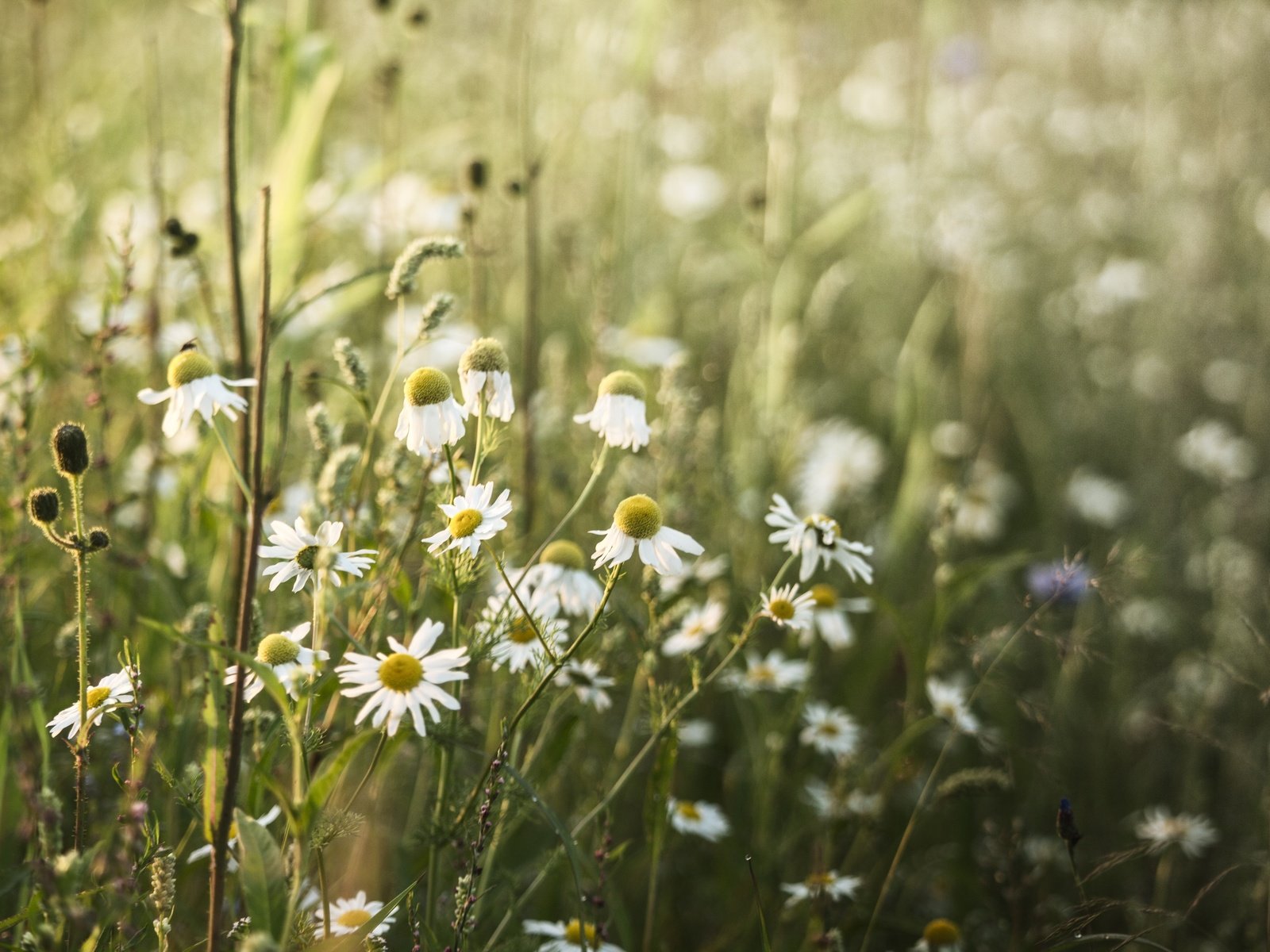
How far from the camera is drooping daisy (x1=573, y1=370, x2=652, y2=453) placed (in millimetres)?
1149

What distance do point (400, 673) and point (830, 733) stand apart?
0.99 m

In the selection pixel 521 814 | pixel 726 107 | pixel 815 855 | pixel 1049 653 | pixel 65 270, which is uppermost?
pixel 726 107

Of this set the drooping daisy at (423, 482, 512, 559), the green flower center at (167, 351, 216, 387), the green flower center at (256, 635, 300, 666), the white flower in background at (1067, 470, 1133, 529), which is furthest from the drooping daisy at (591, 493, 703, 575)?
the white flower in background at (1067, 470, 1133, 529)

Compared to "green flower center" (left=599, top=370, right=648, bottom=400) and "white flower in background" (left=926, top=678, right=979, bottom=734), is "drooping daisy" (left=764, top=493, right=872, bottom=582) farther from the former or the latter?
"white flower in background" (left=926, top=678, right=979, bottom=734)

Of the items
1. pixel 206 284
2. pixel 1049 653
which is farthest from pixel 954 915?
pixel 206 284

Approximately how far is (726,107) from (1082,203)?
73.1 inches

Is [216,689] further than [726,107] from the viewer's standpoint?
No

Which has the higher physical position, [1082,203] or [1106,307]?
[1082,203]

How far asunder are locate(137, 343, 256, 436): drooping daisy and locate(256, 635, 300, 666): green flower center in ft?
0.79

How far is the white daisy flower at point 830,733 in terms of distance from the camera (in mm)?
1730

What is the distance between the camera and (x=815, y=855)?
1.48m

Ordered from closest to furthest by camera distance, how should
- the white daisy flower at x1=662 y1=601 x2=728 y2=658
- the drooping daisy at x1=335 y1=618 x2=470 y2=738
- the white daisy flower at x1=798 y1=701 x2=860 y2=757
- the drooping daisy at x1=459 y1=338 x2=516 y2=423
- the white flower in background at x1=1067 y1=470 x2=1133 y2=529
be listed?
the drooping daisy at x1=335 y1=618 x2=470 y2=738, the drooping daisy at x1=459 y1=338 x2=516 y2=423, the white daisy flower at x1=662 y1=601 x2=728 y2=658, the white daisy flower at x1=798 y1=701 x2=860 y2=757, the white flower in background at x1=1067 y1=470 x2=1133 y2=529

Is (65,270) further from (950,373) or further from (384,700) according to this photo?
(950,373)

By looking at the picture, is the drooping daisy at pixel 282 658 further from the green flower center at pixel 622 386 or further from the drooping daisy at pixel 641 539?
the green flower center at pixel 622 386
